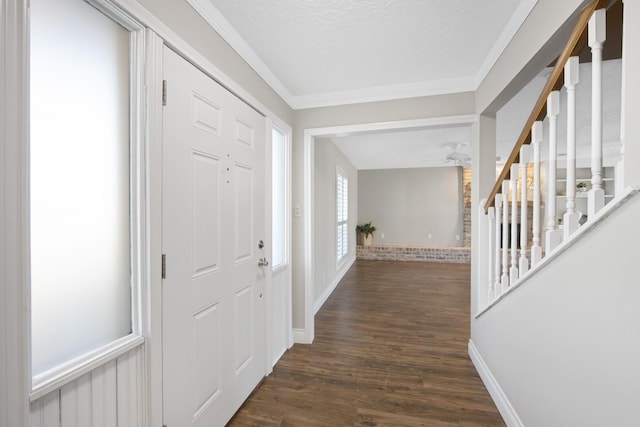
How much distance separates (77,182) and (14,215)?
247 mm

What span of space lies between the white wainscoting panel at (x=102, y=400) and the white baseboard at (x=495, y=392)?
1909 mm

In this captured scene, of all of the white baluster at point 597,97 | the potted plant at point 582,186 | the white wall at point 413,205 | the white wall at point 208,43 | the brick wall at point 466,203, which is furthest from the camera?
the white wall at point 413,205

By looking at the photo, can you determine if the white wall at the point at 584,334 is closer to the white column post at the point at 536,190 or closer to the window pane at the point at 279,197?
the white column post at the point at 536,190

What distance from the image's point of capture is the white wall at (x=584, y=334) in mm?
857

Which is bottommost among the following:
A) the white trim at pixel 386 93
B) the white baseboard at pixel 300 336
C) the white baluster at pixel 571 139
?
the white baseboard at pixel 300 336

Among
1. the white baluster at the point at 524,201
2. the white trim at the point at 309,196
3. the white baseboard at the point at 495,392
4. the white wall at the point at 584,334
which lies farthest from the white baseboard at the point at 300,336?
the white baluster at the point at 524,201

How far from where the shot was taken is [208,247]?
4.93ft

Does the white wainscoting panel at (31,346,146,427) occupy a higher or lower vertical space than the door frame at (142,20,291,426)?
lower

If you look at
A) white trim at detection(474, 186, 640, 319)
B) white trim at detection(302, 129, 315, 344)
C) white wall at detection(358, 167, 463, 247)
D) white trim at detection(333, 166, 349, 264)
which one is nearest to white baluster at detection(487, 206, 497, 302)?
white trim at detection(474, 186, 640, 319)

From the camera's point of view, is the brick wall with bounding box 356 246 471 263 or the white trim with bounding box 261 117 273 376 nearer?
the white trim with bounding box 261 117 273 376

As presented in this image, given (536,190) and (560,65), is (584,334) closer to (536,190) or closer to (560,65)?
(536,190)

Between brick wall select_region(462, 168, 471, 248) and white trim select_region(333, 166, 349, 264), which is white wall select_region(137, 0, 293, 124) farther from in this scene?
brick wall select_region(462, 168, 471, 248)

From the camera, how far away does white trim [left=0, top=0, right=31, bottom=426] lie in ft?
2.30

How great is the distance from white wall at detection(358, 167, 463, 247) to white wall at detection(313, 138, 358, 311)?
2.75m
